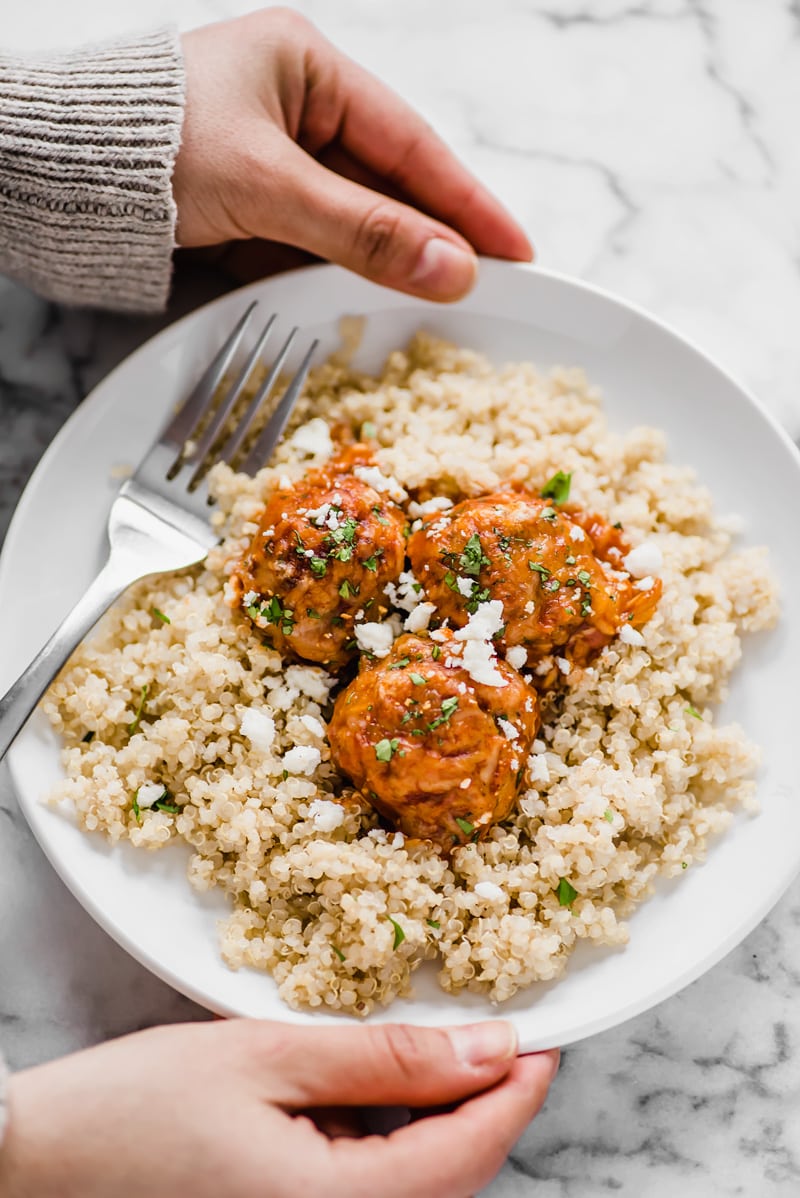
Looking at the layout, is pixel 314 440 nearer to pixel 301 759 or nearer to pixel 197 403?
pixel 197 403

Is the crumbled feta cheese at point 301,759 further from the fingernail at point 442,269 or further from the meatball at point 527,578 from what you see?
the fingernail at point 442,269

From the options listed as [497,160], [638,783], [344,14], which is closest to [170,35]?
[344,14]

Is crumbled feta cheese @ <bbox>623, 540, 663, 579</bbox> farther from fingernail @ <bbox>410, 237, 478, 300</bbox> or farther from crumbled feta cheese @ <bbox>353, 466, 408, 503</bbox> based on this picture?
fingernail @ <bbox>410, 237, 478, 300</bbox>

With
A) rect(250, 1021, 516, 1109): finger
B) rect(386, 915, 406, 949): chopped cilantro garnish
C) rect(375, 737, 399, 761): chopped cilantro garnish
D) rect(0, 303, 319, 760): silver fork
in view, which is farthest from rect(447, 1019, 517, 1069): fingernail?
rect(0, 303, 319, 760): silver fork

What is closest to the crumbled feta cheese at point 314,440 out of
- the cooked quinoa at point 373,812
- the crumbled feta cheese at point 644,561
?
the cooked quinoa at point 373,812

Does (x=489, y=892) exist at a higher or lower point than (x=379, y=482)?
lower

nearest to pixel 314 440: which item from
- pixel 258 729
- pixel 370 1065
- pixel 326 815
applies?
pixel 258 729
